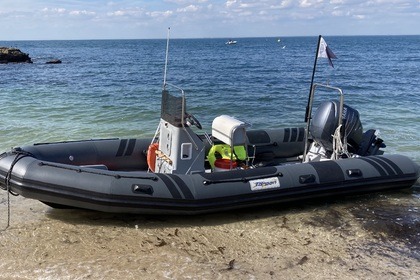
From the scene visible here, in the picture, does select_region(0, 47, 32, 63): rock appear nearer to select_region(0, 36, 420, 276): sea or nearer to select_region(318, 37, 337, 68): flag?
select_region(0, 36, 420, 276): sea

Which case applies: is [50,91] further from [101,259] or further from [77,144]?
[101,259]

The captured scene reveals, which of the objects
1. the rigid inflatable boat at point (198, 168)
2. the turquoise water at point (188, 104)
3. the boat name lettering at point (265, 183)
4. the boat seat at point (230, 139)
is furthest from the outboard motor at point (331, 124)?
the turquoise water at point (188, 104)

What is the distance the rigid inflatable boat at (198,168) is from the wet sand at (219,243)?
0.24 metres

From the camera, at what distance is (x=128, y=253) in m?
4.48

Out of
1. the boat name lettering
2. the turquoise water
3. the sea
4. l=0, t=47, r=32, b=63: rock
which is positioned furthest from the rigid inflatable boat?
l=0, t=47, r=32, b=63: rock

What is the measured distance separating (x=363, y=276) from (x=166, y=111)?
3.00 metres

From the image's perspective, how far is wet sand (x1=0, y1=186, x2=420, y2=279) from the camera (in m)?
4.16

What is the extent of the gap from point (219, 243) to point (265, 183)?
39.0 inches

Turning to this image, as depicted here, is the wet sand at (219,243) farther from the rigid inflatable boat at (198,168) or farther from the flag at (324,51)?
the flag at (324,51)

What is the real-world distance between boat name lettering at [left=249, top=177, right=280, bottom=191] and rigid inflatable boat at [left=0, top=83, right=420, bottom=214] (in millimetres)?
12

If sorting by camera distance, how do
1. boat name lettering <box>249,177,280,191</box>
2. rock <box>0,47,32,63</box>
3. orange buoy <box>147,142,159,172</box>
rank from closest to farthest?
boat name lettering <box>249,177,280,191</box> → orange buoy <box>147,142,159,172</box> → rock <box>0,47,32,63</box>

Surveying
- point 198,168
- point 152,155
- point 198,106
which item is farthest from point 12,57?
point 198,168

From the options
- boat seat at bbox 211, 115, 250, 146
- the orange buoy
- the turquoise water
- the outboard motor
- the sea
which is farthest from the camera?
the turquoise water

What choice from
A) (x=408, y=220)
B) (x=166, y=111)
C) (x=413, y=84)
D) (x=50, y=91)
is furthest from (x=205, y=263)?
(x=413, y=84)
